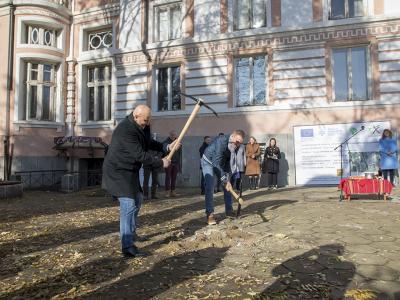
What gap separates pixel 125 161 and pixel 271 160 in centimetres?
933

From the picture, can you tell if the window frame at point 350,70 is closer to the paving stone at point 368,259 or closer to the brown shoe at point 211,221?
the brown shoe at point 211,221

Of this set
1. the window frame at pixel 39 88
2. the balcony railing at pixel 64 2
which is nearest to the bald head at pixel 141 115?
the window frame at pixel 39 88

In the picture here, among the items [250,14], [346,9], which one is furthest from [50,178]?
[346,9]

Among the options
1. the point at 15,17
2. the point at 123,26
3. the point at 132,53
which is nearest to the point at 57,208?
the point at 132,53

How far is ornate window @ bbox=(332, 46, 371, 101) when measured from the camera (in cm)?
1411

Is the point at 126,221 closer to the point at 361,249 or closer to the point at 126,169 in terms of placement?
the point at 126,169

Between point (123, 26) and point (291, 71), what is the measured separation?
8267 mm

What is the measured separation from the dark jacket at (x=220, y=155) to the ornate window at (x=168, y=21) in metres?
11.2

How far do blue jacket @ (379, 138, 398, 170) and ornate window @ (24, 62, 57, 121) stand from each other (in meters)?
14.7

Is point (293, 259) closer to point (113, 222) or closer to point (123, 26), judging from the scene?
point (113, 222)

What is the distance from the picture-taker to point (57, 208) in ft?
32.7

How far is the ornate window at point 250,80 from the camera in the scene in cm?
1541

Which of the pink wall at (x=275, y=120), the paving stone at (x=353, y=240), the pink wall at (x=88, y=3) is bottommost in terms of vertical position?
the paving stone at (x=353, y=240)

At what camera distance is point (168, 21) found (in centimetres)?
1725
